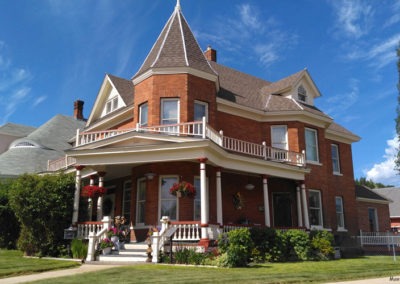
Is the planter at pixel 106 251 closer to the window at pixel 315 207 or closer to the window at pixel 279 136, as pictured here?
the window at pixel 279 136

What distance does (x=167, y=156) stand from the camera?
16.0 metres

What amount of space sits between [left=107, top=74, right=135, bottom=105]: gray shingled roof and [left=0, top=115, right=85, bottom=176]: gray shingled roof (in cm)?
815

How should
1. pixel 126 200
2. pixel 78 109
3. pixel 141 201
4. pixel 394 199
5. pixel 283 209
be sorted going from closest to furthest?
pixel 141 201 < pixel 126 200 < pixel 283 209 < pixel 78 109 < pixel 394 199

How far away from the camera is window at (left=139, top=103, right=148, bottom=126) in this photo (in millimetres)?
19688

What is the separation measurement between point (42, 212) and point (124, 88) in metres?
10.3

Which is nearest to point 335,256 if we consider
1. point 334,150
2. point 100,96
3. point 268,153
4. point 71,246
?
point 268,153

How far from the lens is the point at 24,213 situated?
16188 mm

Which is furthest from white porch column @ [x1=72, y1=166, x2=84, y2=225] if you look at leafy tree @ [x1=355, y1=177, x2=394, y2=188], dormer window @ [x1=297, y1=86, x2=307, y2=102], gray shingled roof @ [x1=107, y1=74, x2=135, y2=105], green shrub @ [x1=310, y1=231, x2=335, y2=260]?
leafy tree @ [x1=355, y1=177, x2=394, y2=188]

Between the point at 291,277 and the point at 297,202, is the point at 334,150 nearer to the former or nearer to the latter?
the point at 297,202

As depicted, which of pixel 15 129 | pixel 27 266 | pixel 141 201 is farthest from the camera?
pixel 15 129

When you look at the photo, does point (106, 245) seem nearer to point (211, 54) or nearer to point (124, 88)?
point (124, 88)

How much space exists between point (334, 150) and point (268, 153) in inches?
321

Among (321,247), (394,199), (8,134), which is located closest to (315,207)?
(321,247)

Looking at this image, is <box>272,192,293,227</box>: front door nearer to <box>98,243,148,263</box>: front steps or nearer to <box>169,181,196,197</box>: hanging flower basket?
<box>169,181,196,197</box>: hanging flower basket
